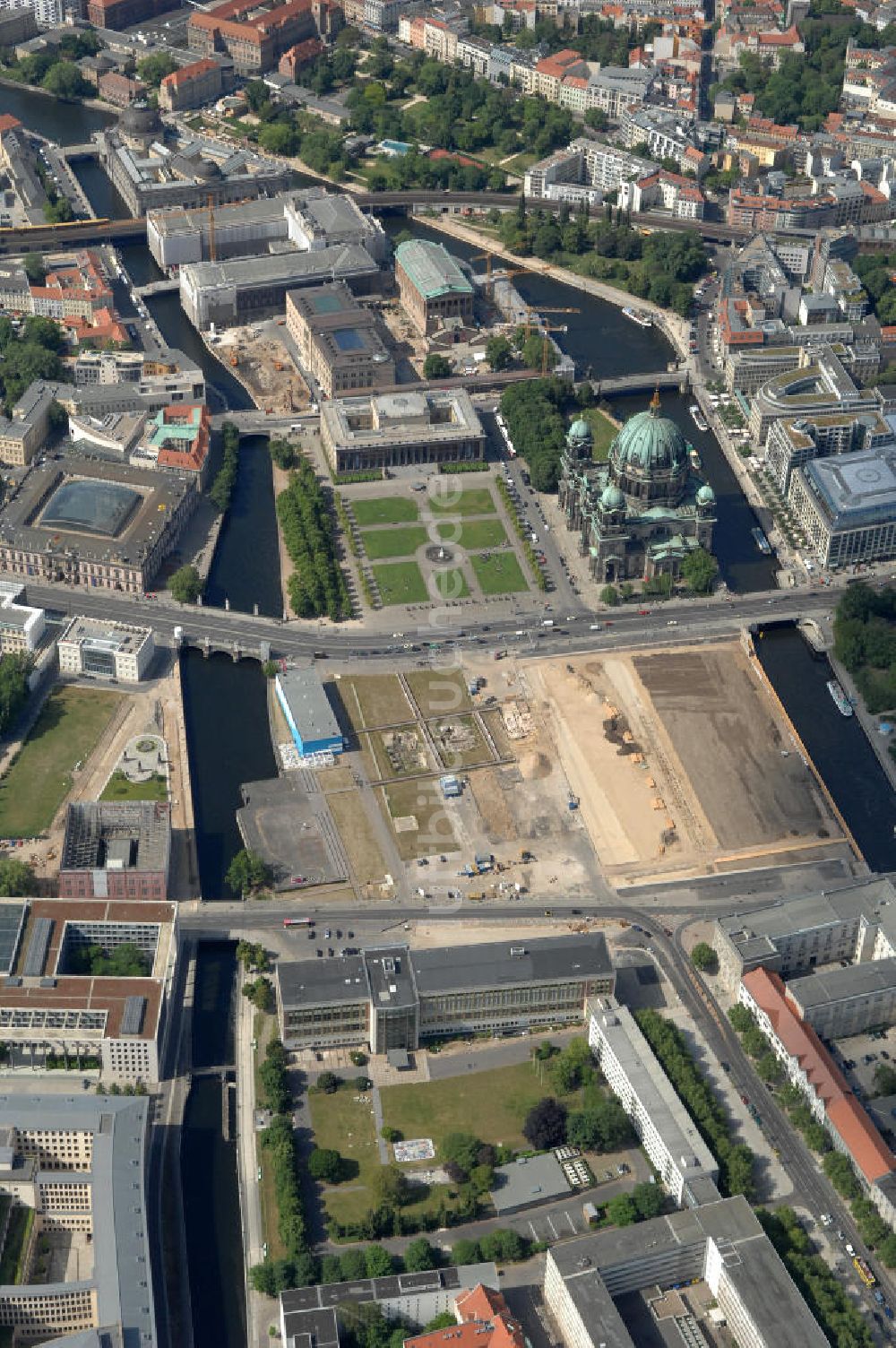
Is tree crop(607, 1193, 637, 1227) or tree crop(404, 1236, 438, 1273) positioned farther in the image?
tree crop(607, 1193, 637, 1227)

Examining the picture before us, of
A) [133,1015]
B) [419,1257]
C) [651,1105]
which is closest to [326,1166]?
[419,1257]

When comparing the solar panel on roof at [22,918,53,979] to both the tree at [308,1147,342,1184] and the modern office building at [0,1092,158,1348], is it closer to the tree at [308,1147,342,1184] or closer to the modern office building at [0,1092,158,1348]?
the modern office building at [0,1092,158,1348]

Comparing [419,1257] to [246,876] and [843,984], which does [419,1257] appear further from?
[843,984]

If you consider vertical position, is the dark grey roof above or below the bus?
above

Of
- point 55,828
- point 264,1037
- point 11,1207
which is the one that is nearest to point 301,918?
point 264,1037

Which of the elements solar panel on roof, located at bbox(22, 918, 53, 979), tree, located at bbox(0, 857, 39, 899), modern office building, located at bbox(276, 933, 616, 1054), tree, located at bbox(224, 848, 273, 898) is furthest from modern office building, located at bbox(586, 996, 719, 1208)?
tree, located at bbox(0, 857, 39, 899)

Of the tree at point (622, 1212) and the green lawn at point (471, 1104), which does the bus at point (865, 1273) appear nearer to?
the tree at point (622, 1212)

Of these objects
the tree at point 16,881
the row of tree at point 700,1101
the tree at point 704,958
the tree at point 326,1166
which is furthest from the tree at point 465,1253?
the tree at point 16,881

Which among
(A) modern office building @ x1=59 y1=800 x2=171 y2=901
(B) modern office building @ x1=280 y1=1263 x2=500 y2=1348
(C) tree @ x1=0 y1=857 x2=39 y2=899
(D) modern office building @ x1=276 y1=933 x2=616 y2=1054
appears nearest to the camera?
(B) modern office building @ x1=280 y1=1263 x2=500 y2=1348
